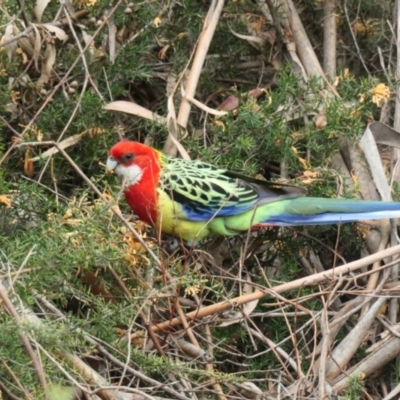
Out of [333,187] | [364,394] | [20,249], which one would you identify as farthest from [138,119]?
[364,394]

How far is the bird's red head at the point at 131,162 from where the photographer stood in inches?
120

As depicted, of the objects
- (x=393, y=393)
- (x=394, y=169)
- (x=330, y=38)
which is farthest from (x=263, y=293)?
(x=330, y=38)

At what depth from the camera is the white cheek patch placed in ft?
10.00

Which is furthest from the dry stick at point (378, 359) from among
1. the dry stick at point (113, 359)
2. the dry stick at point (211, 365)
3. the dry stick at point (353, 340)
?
the dry stick at point (113, 359)

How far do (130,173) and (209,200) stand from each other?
11.0 inches

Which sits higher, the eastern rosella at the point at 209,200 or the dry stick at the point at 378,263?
the eastern rosella at the point at 209,200

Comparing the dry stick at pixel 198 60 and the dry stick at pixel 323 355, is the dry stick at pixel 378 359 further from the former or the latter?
the dry stick at pixel 198 60

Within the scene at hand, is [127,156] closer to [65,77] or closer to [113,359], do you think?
[65,77]

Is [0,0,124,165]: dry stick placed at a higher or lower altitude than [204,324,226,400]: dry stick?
higher

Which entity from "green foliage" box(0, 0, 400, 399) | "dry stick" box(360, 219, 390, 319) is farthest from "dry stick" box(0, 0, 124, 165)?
"dry stick" box(360, 219, 390, 319)

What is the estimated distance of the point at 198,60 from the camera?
3.43 m

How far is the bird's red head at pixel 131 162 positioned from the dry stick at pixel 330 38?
87cm

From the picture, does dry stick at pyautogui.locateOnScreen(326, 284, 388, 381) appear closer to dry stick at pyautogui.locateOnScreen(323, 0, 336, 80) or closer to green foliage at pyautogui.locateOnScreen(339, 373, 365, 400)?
green foliage at pyautogui.locateOnScreen(339, 373, 365, 400)

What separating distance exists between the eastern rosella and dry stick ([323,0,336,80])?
2.25ft
